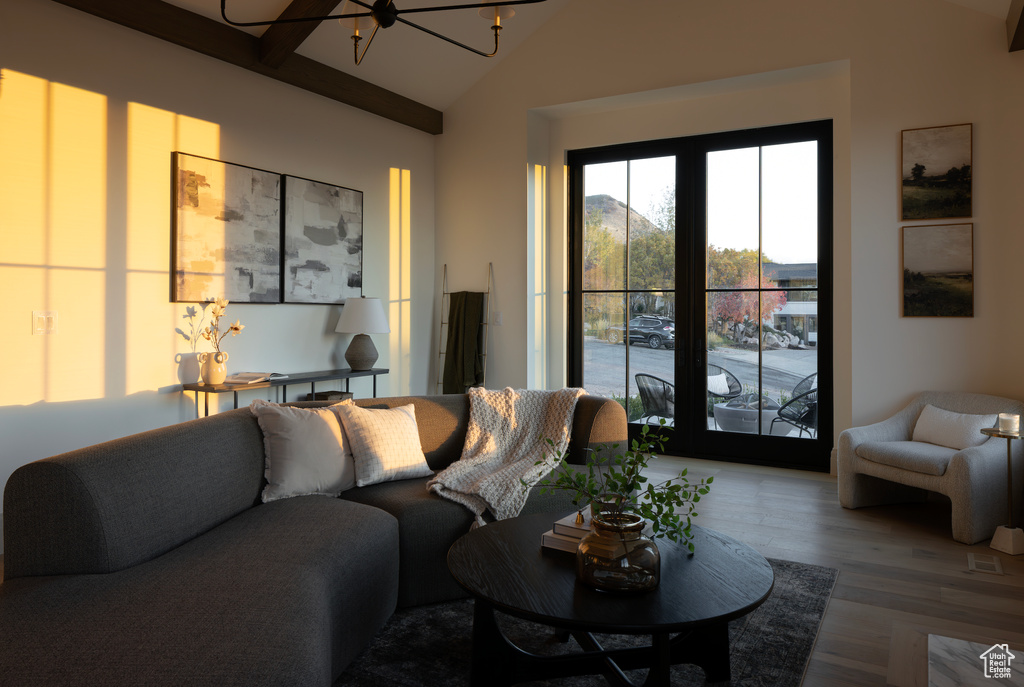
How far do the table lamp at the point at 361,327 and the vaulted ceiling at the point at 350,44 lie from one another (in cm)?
158

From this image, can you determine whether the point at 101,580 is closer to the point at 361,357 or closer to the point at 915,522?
the point at 361,357

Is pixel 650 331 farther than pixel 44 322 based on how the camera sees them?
Yes

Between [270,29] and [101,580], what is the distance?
3.70 metres

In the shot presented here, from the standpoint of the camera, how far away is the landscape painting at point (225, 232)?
4.09 meters

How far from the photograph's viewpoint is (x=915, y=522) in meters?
3.82

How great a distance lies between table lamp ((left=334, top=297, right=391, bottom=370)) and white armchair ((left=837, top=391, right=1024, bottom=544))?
10.4 ft

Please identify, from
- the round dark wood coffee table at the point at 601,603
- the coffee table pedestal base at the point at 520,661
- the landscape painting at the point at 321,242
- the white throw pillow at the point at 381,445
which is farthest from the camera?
the landscape painting at the point at 321,242

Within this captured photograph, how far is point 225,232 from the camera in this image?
4336 millimetres

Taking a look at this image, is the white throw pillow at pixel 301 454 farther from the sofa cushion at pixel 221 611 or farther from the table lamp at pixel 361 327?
the table lamp at pixel 361 327

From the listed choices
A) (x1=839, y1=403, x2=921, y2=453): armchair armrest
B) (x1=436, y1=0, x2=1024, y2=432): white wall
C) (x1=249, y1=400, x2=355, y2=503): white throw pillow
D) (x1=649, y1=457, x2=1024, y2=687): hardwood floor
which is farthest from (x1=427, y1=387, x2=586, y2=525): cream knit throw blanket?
(x1=436, y1=0, x2=1024, y2=432): white wall

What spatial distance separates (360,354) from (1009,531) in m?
4.05

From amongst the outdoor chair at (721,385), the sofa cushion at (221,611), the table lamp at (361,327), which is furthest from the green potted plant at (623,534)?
the outdoor chair at (721,385)

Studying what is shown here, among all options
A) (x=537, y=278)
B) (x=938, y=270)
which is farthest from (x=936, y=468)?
(x=537, y=278)

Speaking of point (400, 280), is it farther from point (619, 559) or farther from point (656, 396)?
point (619, 559)
